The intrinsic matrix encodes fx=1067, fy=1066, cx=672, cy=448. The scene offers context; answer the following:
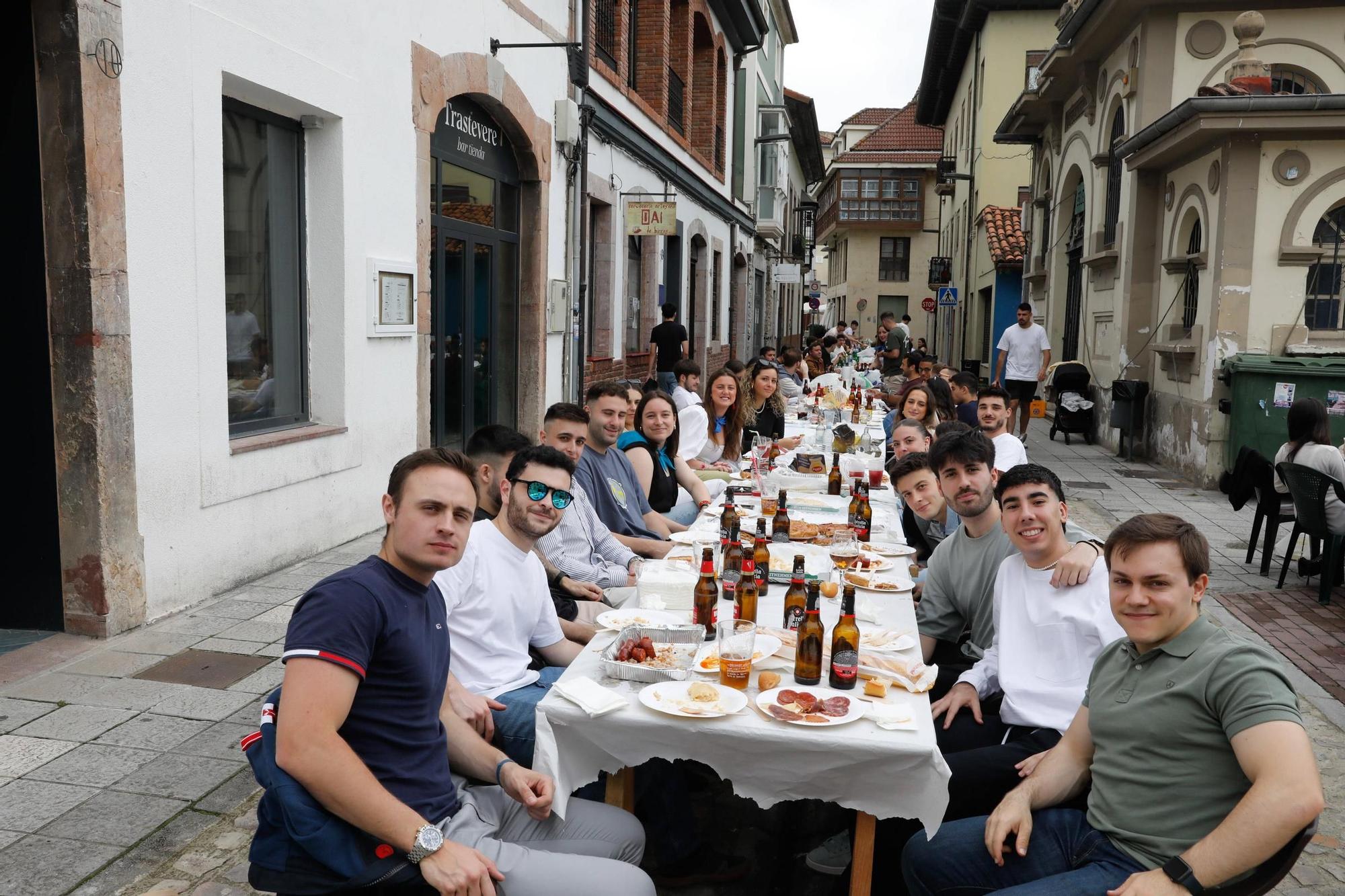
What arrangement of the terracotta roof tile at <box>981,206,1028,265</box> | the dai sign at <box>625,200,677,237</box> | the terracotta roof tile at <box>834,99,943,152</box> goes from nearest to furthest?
the dai sign at <box>625,200,677,237</box>
the terracotta roof tile at <box>981,206,1028,265</box>
the terracotta roof tile at <box>834,99,943,152</box>

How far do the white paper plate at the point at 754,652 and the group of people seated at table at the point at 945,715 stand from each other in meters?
0.49

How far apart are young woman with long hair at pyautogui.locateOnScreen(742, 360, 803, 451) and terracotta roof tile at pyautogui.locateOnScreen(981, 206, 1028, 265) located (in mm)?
16350

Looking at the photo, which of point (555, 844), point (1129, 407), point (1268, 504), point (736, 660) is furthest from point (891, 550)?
point (1129, 407)

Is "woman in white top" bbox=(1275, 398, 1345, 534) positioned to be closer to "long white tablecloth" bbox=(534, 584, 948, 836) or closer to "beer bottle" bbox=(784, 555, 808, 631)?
"beer bottle" bbox=(784, 555, 808, 631)

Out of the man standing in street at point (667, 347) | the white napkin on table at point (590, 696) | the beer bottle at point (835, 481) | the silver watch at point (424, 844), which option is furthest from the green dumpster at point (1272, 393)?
the silver watch at point (424, 844)

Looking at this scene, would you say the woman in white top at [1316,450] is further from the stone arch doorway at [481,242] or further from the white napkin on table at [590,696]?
the stone arch doorway at [481,242]

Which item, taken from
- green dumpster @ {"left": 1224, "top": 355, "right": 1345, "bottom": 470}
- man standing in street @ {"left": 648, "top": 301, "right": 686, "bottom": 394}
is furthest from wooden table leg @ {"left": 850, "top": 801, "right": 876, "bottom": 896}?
man standing in street @ {"left": 648, "top": 301, "right": 686, "bottom": 394}

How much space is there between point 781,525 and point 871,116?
6857 centimetres

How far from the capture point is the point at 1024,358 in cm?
1498

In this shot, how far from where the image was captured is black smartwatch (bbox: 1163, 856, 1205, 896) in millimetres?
2402

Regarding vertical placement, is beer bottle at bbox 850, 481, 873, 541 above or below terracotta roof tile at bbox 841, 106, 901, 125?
below

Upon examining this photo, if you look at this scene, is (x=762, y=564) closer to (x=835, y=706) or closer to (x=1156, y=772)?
(x=835, y=706)

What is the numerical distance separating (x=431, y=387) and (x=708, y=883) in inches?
270

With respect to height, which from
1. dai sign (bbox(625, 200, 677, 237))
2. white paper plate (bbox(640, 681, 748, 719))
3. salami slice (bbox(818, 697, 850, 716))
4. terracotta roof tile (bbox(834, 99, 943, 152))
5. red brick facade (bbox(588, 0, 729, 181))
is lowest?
salami slice (bbox(818, 697, 850, 716))
